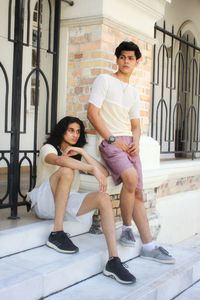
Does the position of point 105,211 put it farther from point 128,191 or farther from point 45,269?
point 45,269

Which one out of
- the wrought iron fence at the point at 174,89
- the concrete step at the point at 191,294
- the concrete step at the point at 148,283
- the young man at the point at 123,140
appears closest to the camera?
the concrete step at the point at 148,283

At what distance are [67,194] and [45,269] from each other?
25.4 inches

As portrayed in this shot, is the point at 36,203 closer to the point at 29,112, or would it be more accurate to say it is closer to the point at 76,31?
the point at 76,31

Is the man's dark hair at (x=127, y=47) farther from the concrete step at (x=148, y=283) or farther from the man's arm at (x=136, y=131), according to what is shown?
the concrete step at (x=148, y=283)

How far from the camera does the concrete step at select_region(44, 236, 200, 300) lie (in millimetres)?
3197

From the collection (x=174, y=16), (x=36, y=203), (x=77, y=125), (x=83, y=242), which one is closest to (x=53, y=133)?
(x=77, y=125)

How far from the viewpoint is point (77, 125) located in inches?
157

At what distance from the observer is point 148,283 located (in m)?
3.47

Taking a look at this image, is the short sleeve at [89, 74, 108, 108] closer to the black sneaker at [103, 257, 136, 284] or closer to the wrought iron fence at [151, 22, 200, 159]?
the black sneaker at [103, 257, 136, 284]

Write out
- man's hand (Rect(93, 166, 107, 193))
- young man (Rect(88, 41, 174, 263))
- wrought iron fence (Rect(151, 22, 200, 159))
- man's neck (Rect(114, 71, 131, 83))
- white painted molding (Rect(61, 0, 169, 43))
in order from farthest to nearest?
wrought iron fence (Rect(151, 22, 200, 159))
white painted molding (Rect(61, 0, 169, 43))
man's neck (Rect(114, 71, 131, 83))
young man (Rect(88, 41, 174, 263))
man's hand (Rect(93, 166, 107, 193))

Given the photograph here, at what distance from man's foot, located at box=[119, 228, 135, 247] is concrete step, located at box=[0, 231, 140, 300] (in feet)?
0.18

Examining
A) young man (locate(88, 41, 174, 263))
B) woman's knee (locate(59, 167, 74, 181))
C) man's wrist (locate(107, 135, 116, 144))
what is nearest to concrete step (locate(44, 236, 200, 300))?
young man (locate(88, 41, 174, 263))

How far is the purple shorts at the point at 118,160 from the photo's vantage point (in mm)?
3951

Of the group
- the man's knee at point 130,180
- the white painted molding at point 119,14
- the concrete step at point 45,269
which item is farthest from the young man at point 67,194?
the white painted molding at point 119,14
